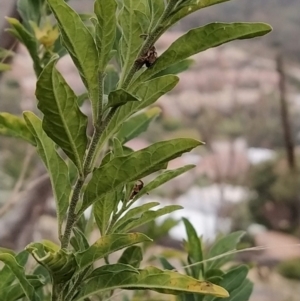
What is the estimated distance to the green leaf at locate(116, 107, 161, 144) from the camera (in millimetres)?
400

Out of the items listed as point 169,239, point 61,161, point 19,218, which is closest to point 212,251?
point 61,161

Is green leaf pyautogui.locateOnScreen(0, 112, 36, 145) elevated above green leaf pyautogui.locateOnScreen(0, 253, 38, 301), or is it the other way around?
green leaf pyautogui.locateOnScreen(0, 112, 36, 145)

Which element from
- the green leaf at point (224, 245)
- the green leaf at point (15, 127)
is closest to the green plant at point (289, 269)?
the green leaf at point (224, 245)

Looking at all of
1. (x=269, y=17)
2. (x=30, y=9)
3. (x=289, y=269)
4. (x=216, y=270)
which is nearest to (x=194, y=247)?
(x=216, y=270)

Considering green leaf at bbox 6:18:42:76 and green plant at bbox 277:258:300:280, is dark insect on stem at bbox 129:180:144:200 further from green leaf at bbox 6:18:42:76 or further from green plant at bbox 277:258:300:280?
green plant at bbox 277:258:300:280

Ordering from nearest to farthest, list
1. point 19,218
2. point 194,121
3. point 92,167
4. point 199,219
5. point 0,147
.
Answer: point 92,167, point 19,218, point 0,147, point 199,219, point 194,121

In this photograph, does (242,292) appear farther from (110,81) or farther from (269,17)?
(269,17)

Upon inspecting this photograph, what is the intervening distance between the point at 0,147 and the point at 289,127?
4.99 feet

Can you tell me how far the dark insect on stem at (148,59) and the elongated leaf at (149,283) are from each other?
0.10 meters

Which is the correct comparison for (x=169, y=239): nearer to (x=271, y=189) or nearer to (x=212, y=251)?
(x=271, y=189)

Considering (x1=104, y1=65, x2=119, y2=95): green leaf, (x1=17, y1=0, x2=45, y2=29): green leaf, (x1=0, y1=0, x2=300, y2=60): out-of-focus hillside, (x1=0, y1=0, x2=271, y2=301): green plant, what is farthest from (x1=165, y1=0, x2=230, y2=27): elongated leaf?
(x1=0, y1=0, x2=300, y2=60): out-of-focus hillside

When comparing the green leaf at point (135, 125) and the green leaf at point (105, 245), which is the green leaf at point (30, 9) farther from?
the green leaf at point (105, 245)

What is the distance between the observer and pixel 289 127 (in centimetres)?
276

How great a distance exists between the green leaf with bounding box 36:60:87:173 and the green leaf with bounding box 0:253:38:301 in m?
0.05
